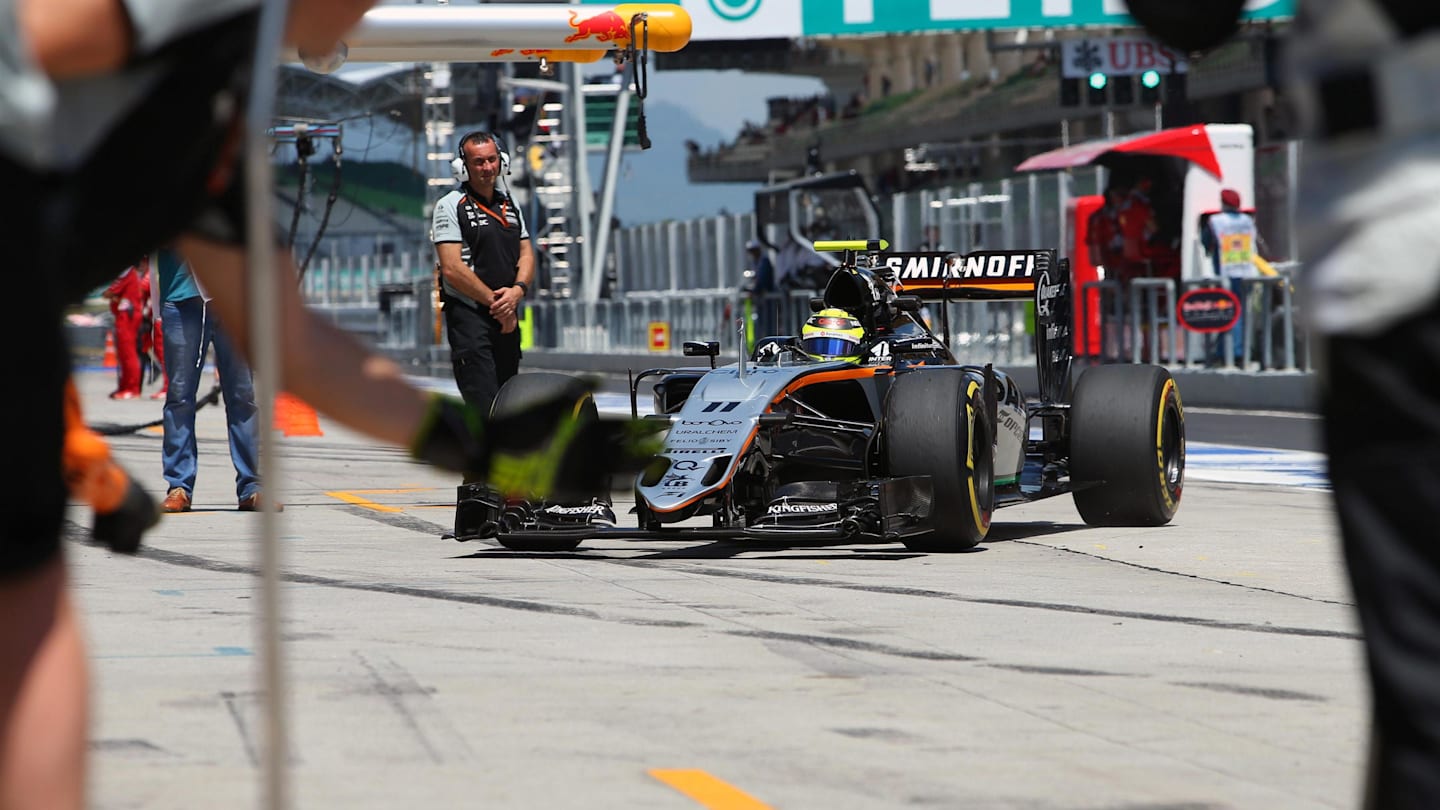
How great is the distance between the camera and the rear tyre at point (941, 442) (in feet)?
28.3

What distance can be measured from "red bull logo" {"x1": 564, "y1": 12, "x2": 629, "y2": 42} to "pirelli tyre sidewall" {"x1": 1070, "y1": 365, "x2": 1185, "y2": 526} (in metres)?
4.54

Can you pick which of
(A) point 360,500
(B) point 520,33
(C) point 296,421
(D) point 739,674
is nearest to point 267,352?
(D) point 739,674

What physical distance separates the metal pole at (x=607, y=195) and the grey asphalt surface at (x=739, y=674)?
108 ft

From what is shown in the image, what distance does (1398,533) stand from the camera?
2.15 metres

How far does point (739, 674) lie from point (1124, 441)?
4637 millimetres

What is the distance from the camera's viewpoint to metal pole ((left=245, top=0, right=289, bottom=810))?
2.42 m

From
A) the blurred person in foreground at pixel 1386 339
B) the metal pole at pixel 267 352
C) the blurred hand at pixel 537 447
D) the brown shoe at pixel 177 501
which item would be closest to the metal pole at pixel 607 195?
the brown shoe at pixel 177 501

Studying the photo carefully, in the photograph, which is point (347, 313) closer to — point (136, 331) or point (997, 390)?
point (136, 331)

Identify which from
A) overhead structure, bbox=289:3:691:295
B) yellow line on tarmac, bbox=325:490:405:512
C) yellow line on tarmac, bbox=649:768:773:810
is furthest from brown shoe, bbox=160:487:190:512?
yellow line on tarmac, bbox=649:768:773:810

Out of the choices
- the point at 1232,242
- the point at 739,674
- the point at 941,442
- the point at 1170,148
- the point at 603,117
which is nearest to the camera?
the point at 739,674

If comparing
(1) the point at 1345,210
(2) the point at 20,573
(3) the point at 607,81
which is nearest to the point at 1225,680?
(1) the point at 1345,210

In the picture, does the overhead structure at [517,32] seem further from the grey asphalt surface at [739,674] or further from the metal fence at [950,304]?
the grey asphalt surface at [739,674]

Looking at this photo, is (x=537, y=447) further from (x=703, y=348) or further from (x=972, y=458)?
(x=703, y=348)

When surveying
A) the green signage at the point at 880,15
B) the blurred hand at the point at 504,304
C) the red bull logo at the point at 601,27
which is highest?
the green signage at the point at 880,15
